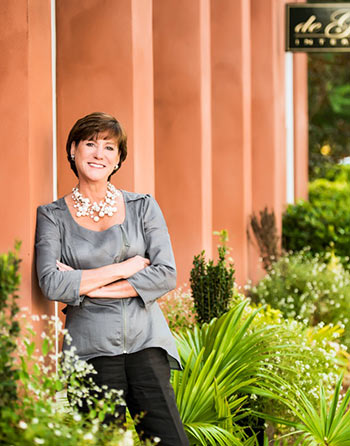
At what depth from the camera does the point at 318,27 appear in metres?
9.00

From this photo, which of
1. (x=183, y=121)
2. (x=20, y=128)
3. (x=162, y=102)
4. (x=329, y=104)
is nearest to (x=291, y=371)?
(x=20, y=128)

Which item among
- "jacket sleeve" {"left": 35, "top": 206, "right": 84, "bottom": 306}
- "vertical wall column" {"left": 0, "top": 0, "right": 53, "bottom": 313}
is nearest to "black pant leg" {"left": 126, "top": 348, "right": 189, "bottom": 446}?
"jacket sleeve" {"left": 35, "top": 206, "right": 84, "bottom": 306}

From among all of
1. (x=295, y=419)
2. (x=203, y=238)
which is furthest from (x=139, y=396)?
(x=203, y=238)

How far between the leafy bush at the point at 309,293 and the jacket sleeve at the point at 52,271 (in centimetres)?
424

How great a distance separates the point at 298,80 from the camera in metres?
15.1

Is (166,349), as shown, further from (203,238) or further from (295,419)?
(203,238)

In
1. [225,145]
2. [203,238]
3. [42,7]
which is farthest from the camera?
[225,145]

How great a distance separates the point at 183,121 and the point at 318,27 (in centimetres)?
311

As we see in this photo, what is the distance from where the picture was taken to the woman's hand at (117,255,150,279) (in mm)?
3461

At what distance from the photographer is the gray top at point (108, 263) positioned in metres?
3.39

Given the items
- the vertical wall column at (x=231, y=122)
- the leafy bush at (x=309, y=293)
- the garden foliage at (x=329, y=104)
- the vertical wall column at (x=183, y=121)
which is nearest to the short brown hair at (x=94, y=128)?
the vertical wall column at (x=183, y=121)

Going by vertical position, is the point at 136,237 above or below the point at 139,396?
above

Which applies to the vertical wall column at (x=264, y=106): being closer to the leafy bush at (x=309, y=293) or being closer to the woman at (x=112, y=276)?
the leafy bush at (x=309, y=293)

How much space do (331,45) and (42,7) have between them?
18.9 feet
